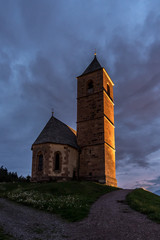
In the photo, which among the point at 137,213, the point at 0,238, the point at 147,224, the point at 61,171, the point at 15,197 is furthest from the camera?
the point at 61,171

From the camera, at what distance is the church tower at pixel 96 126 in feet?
109

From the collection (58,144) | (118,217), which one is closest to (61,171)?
(58,144)

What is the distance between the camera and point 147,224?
11.1m

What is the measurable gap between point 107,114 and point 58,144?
1033 centimetres

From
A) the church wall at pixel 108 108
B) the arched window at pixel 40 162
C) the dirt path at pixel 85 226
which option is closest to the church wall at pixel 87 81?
the church wall at pixel 108 108

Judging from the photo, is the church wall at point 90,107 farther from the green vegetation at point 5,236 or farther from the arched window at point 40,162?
the green vegetation at point 5,236

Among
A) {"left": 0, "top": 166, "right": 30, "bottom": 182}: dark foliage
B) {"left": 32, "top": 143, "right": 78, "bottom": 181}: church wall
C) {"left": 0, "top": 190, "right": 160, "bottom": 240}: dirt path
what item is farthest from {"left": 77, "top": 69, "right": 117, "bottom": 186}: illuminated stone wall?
{"left": 0, "top": 190, "right": 160, "bottom": 240}: dirt path

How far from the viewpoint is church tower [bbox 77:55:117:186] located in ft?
109

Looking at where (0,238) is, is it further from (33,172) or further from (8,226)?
(33,172)

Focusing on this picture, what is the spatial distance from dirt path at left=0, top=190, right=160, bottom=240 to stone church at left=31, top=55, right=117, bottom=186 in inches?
682

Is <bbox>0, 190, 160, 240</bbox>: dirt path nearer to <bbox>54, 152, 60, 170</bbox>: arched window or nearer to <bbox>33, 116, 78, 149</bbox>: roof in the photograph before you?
<bbox>54, 152, 60, 170</bbox>: arched window

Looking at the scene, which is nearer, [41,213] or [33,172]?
[41,213]

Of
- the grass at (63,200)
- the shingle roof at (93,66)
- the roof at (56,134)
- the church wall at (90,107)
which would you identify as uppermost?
the shingle roof at (93,66)

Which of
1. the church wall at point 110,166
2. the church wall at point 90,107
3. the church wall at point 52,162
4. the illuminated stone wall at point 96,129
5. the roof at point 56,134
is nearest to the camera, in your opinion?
the church wall at point 52,162
